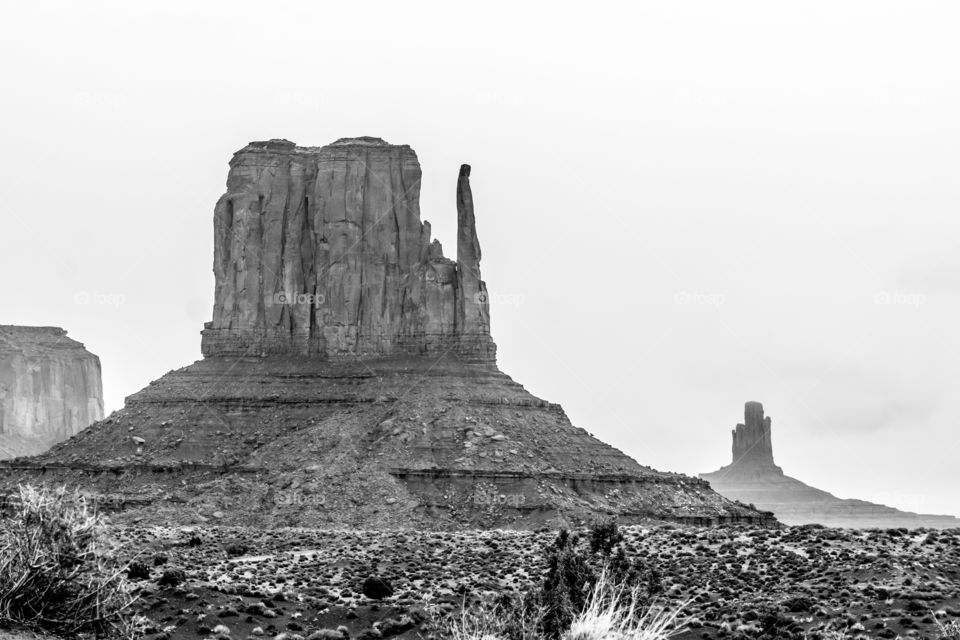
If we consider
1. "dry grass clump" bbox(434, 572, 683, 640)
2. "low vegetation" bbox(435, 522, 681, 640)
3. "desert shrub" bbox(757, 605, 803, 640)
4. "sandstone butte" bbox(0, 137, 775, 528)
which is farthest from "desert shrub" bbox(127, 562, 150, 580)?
"sandstone butte" bbox(0, 137, 775, 528)

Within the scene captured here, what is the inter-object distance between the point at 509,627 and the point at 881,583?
20.9m

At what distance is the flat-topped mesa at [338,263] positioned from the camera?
125m

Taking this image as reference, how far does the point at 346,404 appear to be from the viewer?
118 metres

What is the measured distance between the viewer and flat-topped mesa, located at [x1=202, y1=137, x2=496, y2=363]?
124562 millimetres

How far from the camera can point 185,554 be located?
76.8 metres

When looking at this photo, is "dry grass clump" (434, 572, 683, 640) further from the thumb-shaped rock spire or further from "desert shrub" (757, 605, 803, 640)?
the thumb-shaped rock spire

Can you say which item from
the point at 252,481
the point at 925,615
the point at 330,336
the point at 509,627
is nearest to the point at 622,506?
the point at 252,481

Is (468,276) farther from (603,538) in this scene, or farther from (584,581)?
(584,581)

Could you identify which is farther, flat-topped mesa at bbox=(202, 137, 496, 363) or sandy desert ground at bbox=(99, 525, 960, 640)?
flat-topped mesa at bbox=(202, 137, 496, 363)

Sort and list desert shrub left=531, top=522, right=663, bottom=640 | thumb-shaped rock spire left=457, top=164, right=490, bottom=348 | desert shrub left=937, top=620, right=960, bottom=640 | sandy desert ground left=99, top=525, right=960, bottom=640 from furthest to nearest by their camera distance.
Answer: thumb-shaped rock spire left=457, top=164, right=490, bottom=348 < sandy desert ground left=99, top=525, right=960, bottom=640 < desert shrub left=937, top=620, right=960, bottom=640 < desert shrub left=531, top=522, right=663, bottom=640

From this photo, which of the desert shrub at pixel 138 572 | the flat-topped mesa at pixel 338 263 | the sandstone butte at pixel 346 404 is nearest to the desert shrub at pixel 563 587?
the desert shrub at pixel 138 572

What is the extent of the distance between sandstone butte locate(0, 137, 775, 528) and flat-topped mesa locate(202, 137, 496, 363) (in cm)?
13

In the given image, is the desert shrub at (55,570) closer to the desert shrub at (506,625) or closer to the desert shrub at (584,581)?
the desert shrub at (506,625)

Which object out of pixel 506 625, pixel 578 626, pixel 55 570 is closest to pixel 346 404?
pixel 55 570
